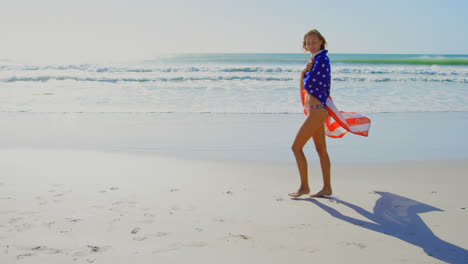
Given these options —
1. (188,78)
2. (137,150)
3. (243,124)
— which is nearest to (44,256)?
(137,150)

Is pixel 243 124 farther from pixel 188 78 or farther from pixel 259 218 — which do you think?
pixel 188 78

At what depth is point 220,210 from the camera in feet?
12.8

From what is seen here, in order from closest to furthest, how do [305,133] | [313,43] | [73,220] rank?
[73,220]
[313,43]
[305,133]

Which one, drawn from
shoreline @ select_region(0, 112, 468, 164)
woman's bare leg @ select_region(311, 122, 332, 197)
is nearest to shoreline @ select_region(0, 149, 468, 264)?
woman's bare leg @ select_region(311, 122, 332, 197)

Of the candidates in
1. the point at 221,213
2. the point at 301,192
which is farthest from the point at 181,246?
the point at 301,192

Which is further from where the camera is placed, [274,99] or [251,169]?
[274,99]

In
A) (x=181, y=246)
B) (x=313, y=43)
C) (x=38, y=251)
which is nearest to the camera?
(x=38, y=251)

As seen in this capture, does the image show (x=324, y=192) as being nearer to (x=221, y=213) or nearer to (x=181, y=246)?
(x=221, y=213)

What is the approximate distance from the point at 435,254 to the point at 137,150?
4642 mm

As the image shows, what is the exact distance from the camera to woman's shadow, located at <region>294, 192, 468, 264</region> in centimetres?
305

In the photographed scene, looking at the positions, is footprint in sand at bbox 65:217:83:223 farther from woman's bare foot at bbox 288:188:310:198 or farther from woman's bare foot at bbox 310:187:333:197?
woman's bare foot at bbox 310:187:333:197

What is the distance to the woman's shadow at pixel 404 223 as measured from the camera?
120 inches

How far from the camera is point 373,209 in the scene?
400cm

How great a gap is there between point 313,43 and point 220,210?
190 cm
